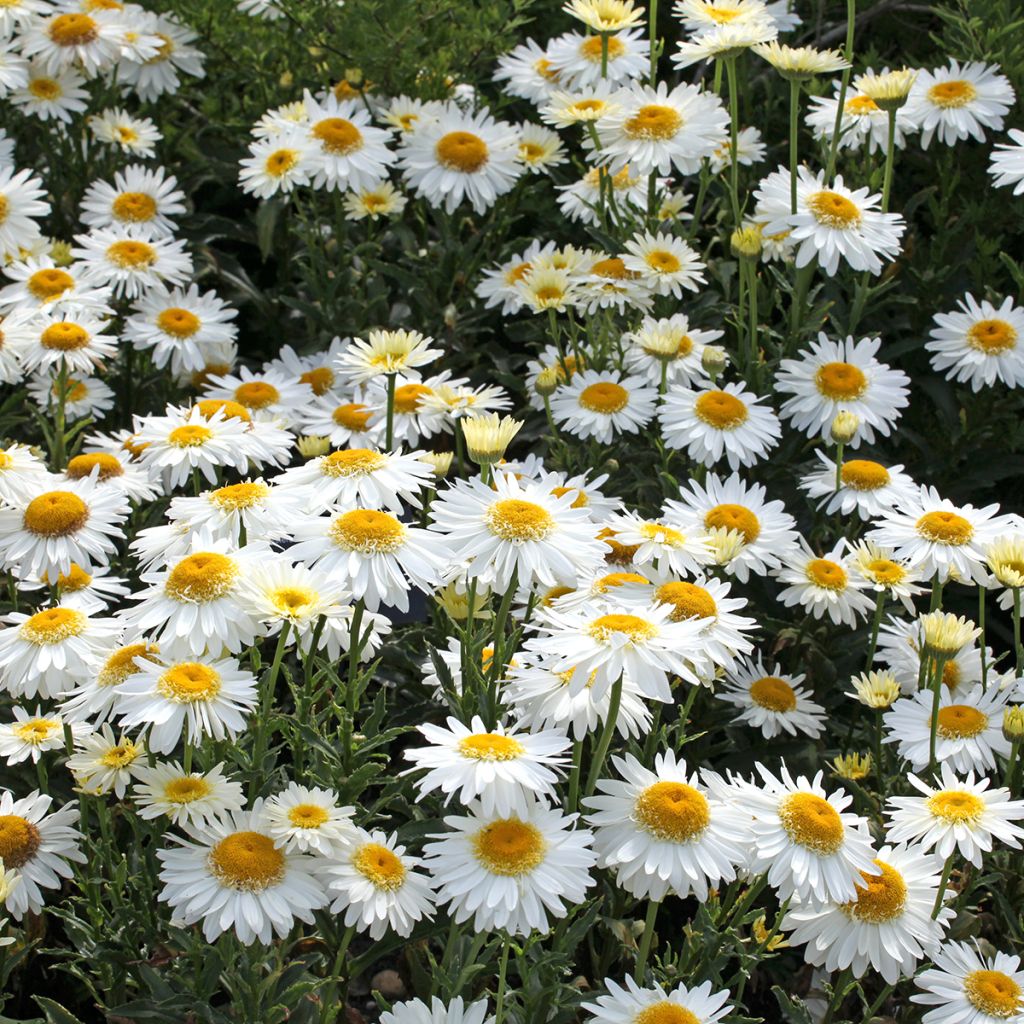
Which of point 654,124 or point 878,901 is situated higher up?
point 654,124

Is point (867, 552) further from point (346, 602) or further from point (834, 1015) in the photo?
point (346, 602)

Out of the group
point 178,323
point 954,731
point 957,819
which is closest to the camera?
point 957,819

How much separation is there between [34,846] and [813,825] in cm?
135

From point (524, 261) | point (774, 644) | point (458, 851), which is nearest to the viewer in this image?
point (458, 851)

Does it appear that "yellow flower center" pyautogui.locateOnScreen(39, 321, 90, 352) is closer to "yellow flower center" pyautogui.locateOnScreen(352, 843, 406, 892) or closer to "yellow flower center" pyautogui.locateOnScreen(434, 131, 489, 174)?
"yellow flower center" pyautogui.locateOnScreen(434, 131, 489, 174)

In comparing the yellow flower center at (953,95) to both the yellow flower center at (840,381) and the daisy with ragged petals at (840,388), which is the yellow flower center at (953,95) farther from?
the yellow flower center at (840,381)

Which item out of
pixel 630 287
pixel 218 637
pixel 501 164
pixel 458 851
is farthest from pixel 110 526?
pixel 501 164

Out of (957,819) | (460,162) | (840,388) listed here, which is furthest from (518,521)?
(460,162)

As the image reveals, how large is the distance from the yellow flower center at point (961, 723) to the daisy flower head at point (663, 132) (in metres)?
1.74

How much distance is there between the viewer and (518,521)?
2.37m

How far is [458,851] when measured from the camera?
2.10 metres

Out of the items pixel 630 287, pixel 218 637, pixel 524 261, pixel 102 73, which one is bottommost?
pixel 218 637

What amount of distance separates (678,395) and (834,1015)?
5.15ft

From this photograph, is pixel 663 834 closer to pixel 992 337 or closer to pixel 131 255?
pixel 992 337
